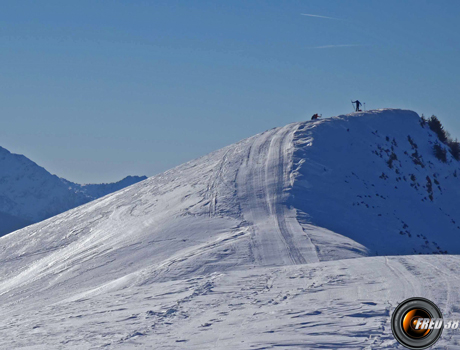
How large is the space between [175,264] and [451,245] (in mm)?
16894

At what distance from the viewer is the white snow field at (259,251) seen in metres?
13.1

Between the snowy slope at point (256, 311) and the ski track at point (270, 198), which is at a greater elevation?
the ski track at point (270, 198)

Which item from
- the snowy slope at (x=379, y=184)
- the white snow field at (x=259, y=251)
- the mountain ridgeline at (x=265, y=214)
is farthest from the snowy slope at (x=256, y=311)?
the snowy slope at (x=379, y=184)

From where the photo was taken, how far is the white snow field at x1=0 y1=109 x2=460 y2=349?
43.1 ft

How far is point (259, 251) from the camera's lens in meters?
23.2

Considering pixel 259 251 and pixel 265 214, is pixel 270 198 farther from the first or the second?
pixel 259 251

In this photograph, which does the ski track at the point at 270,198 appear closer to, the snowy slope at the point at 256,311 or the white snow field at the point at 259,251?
the white snow field at the point at 259,251

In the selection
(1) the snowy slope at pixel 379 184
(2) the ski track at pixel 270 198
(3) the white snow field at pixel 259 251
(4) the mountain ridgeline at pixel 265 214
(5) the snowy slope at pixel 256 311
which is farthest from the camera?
(1) the snowy slope at pixel 379 184

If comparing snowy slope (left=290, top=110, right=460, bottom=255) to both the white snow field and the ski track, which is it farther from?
the ski track

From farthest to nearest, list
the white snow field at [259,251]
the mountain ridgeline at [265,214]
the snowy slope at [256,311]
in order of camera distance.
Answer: the mountain ridgeline at [265,214] → the white snow field at [259,251] → the snowy slope at [256,311]

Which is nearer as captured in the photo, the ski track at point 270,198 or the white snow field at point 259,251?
the white snow field at point 259,251

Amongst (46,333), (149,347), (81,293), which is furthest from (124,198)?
(149,347)

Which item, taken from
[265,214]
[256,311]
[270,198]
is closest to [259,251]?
[265,214]

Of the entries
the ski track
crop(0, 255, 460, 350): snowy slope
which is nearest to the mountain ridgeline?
the ski track
